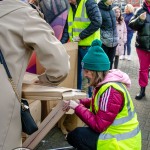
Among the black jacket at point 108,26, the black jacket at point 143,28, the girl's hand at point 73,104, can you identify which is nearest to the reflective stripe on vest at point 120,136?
the girl's hand at point 73,104

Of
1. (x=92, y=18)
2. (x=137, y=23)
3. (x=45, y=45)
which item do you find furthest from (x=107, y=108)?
(x=137, y=23)

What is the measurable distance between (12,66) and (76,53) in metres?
2.26

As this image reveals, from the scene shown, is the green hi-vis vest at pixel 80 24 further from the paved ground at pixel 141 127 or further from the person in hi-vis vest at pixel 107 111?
the person in hi-vis vest at pixel 107 111

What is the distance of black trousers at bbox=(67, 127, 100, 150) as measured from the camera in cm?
249

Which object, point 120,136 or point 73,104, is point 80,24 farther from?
point 120,136

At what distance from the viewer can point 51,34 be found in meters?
1.78

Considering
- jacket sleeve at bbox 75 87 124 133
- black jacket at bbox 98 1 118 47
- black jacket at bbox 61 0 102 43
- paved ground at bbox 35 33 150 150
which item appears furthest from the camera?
black jacket at bbox 98 1 118 47

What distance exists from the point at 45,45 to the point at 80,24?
2.57m

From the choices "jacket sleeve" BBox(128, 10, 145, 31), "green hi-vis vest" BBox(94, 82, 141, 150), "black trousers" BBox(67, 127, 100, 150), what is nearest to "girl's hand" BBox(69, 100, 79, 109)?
"green hi-vis vest" BBox(94, 82, 141, 150)

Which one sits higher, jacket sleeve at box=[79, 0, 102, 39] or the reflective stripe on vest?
jacket sleeve at box=[79, 0, 102, 39]

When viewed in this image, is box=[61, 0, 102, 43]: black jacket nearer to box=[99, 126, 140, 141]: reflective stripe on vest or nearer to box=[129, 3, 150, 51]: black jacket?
box=[129, 3, 150, 51]: black jacket

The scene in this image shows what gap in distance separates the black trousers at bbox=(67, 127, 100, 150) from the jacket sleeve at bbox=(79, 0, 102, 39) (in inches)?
71.9

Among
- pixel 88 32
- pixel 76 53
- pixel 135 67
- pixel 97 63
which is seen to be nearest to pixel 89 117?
pixel 97 63

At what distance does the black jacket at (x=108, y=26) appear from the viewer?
205 inches
